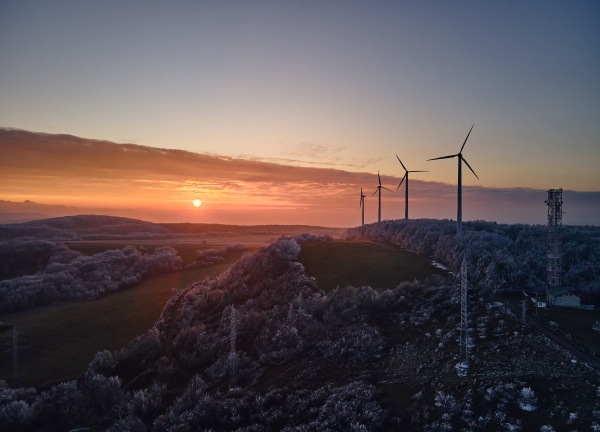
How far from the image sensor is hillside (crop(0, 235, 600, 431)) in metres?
23.9

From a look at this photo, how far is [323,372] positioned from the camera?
3369cm

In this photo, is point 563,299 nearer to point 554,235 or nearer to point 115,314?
point 554,235

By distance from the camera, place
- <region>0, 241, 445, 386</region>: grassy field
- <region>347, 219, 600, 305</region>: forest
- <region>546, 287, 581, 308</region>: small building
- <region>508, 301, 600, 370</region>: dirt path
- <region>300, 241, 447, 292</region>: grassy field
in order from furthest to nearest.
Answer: <region>300, 241, 447, 292</region>: grassy field → <region>0, 241, 445, 386</region>: grassy field → <region>347, 219, 600, 305</region>: forest → <region>546, 287, 581, 308</region>: small building → <region>508, 301, 600, 370</region>: dirt path

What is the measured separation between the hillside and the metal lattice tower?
6812 mm

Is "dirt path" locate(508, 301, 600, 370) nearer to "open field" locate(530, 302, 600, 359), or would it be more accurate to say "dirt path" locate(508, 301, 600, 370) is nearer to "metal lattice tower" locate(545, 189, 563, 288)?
"open field" locate(530, 302, 600, 359)

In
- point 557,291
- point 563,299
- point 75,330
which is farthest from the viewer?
point 75,330

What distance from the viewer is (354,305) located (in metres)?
43.2

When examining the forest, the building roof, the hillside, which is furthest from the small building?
the hillside

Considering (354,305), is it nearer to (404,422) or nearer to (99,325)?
(404,422)

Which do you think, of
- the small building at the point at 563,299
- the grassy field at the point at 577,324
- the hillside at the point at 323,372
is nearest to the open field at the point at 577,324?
the grassy field at the point at 577,324

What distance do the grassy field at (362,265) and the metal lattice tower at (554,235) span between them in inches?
500

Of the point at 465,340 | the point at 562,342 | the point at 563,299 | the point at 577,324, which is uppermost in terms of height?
the point at 563,299

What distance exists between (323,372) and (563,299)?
859 inches

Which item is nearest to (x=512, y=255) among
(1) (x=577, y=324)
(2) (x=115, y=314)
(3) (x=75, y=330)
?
(1) (x=577, y=324)
